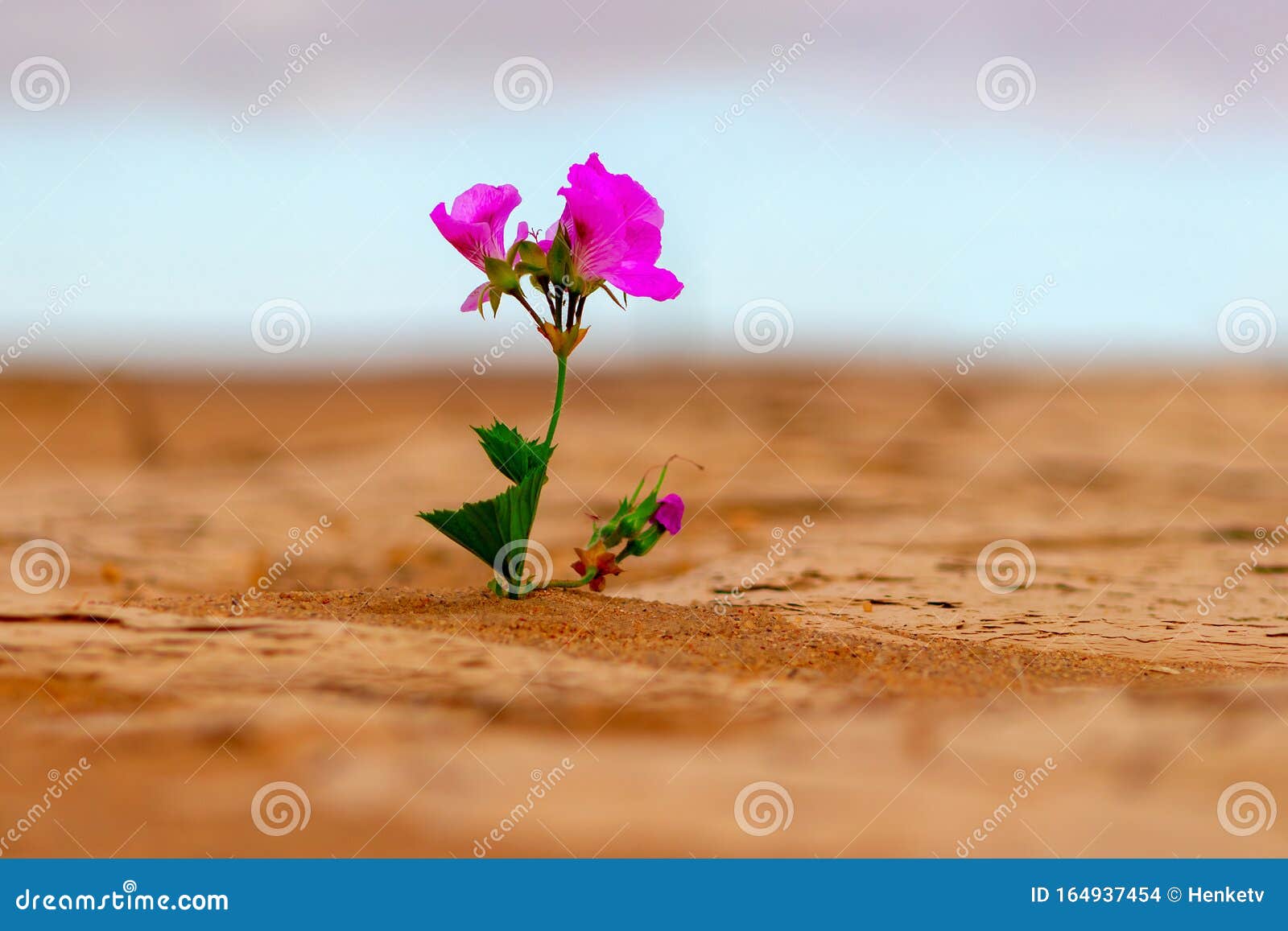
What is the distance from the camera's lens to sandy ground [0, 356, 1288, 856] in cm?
220

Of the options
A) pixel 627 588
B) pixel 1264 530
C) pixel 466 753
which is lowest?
pixel 466 753

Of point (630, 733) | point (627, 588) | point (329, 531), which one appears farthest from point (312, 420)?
point (630, 733)

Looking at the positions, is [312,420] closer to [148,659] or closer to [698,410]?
[698,410]

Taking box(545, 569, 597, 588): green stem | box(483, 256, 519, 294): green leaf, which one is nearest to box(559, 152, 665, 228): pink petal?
box(483, 256, 519, 294): green leaf

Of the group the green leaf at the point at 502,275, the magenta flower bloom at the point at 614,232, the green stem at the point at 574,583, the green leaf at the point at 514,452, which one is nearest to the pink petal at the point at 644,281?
the magenta flower bloom at the point at 614,232

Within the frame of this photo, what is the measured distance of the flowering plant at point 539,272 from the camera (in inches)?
141

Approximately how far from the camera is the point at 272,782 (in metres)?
2.32

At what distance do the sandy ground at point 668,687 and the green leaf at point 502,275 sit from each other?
1.05 metres

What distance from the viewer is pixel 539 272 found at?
3.63m

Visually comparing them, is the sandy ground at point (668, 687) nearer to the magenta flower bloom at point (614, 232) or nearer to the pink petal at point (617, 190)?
the magenta flower bloom at point (614, 232)

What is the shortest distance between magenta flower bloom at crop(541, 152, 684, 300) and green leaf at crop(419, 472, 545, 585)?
2.35 feet

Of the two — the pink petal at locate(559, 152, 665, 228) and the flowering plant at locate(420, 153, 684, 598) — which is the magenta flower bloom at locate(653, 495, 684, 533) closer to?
the flowering plant at locate(420, 153, 684, 598)

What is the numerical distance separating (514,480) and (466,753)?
57.9 inches

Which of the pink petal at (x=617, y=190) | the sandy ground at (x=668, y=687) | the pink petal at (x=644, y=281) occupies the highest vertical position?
the pink petal at (x=617, y=190)
